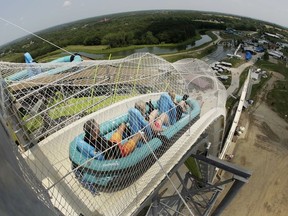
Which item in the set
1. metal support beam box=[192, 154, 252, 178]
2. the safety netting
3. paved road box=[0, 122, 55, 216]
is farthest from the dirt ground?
paved road box=[0, 122, 55, 216]

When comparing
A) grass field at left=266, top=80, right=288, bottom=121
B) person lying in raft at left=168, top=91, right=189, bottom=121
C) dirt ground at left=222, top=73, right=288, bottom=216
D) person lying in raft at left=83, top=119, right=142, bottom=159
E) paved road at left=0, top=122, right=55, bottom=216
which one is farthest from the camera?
grass field at left=266, top=80, right=288, bottom=121

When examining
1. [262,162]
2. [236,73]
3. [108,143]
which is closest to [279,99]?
[236,73]

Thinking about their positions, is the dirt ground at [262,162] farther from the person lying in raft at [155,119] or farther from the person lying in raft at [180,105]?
the person lying in raft at [155,119]

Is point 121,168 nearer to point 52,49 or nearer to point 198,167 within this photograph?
point 198,167

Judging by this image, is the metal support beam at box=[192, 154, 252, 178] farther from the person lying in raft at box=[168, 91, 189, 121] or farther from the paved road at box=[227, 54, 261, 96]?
the paved road at box=[227, 54, 261, 96]

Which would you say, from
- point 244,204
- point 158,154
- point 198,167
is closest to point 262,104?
point 244,204

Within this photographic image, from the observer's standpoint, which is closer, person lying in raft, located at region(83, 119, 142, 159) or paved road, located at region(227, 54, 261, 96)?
person lying in raft, located at region(83, 119, 142, 159)

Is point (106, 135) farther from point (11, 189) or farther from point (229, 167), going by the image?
point (11, 189)
